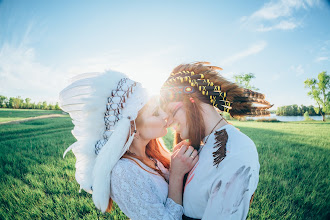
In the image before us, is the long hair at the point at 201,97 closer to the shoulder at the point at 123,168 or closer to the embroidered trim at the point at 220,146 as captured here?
the embroidered trim at the point at 220,146

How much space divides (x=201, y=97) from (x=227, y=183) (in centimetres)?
93

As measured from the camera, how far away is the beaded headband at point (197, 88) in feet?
5.65

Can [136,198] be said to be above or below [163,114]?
below

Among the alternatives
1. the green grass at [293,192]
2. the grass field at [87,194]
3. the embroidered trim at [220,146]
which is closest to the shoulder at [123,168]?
the embroidered trim at [220,146]

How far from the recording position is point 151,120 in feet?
6.62

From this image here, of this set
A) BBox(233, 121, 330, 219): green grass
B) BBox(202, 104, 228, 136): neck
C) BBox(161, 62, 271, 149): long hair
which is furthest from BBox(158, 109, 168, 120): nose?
BBox(233, 121, 330, 219): green grass

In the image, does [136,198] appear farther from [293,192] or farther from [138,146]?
[293,192]

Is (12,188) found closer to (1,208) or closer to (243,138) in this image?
(1,208)

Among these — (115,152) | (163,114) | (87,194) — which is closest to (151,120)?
(163,114)

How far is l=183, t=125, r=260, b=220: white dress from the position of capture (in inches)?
50.3

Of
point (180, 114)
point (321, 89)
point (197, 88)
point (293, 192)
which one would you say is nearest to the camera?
point (197, 88)

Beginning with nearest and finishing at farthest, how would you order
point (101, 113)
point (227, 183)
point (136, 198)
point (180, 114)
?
1. point (227, 183)
2. point (136, 198)
3. point (101, 113)
4. point (180, 114)

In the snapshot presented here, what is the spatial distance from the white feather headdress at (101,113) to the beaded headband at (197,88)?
0.39 meters

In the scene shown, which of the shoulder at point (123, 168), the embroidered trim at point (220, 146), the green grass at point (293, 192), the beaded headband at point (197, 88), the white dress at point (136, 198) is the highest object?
the beaded headband at point (197, 88)
